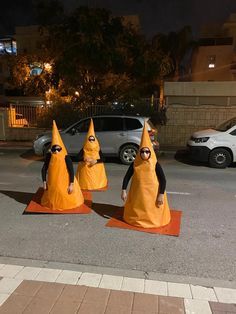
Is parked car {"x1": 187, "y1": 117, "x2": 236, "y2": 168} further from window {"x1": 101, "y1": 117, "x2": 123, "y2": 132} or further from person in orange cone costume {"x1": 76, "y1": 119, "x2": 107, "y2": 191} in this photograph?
person in orange cone costume {"x1": 76, "y1": 119, "x2": 107, "y2": 191}

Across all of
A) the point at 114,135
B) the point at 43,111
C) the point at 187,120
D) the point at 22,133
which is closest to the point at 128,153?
the point at 114,135

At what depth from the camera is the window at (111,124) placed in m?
11.2

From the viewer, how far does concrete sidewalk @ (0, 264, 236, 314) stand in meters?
2.96

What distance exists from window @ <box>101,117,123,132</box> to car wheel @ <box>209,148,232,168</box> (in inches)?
132

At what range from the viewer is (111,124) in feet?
37.2

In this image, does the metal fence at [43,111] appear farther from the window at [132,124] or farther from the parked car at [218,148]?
the parked car at [218,148]

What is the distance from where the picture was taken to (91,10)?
53.6 ft

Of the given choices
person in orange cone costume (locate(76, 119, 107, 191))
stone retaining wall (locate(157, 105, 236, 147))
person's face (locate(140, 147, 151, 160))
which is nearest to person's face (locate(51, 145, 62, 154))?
person in orange cone costume (locate(76, 119, 107, 191))

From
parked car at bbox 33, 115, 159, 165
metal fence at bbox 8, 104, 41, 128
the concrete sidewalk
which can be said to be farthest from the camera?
metal fence at bbox 8, 104, 41, 128

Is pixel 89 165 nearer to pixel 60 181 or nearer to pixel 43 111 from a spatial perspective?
pixel 60 181

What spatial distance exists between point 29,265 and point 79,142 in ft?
24.8

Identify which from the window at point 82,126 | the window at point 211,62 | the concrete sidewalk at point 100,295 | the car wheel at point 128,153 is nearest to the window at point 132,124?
the car wheel at point 128,153

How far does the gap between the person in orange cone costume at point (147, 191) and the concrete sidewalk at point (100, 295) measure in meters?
1.50

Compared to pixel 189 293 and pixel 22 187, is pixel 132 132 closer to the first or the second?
pixel 22 187
